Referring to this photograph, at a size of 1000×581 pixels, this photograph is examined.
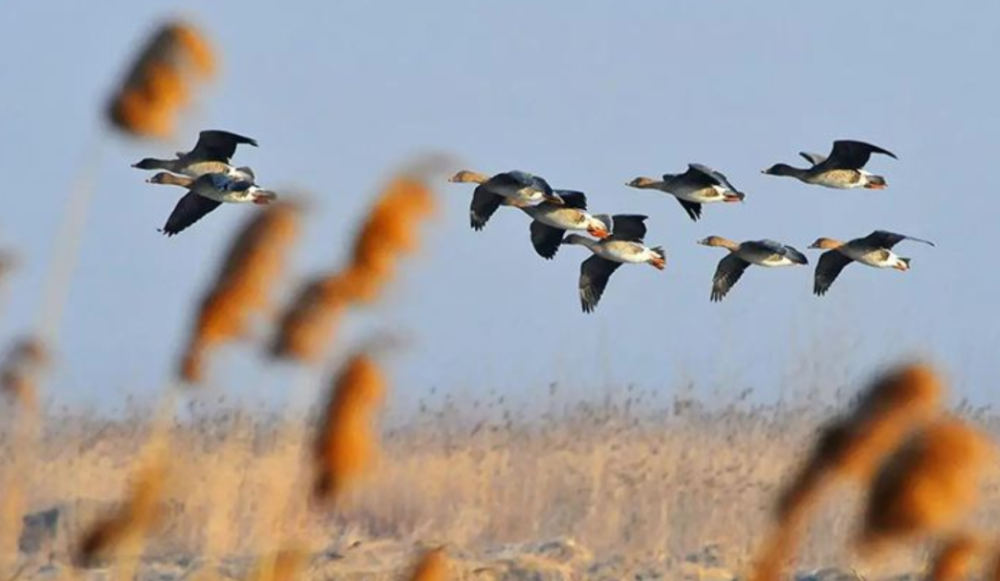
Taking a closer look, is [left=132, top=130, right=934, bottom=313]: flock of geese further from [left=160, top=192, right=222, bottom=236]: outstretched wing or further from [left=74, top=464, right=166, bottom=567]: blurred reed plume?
[left=74, top=464, right=166, bottom=567]: blurred reed plume

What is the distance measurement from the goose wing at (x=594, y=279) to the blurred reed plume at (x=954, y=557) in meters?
14.7

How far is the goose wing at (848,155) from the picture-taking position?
16688 millimetres

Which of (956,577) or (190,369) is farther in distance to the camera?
(190,369)

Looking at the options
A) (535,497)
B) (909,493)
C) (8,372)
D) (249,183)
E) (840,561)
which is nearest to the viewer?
(909,493)

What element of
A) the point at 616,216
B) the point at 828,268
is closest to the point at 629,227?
the point at 616,216

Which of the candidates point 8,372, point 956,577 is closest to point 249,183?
point 8,372

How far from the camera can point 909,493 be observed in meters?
2.64

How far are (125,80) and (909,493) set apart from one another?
201 centimetres

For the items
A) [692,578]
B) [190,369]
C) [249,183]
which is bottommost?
[692,578]

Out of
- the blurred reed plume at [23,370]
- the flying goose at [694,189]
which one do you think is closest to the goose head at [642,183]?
the flying goose at [694,189]

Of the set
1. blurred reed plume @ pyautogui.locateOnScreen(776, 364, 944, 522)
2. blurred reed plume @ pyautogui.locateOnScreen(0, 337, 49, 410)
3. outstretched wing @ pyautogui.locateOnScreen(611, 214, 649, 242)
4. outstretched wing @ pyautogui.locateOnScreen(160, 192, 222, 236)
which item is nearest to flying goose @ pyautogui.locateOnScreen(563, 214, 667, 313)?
outstretched wing @ pyautogui.locateOnScreen(611, 214, 649, 242)

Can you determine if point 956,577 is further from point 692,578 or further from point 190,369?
point 692,578

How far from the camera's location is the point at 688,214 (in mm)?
17953

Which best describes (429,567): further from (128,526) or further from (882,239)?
(882,239)
